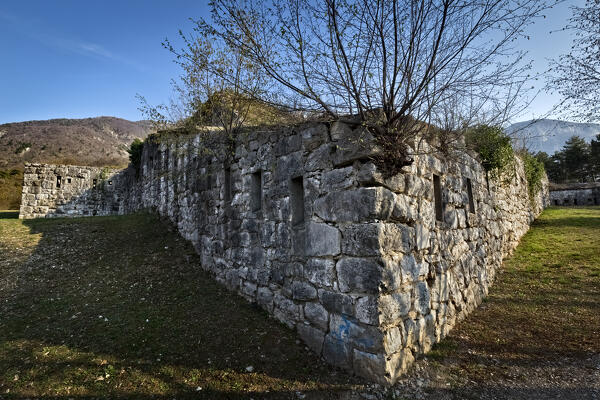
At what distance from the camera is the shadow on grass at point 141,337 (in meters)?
3.26

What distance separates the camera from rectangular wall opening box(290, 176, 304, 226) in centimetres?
434

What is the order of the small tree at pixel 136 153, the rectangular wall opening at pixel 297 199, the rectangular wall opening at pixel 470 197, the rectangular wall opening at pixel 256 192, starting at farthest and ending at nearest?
the small tree at pixel 136 153
the rectangular wall opening at pixel 470 197
the rectangular wall opening at pixel 256 192
the rectangular wall opening at pixel 297 199

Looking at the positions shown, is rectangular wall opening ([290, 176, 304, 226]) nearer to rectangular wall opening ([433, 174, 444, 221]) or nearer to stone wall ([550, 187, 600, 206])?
rectangular wall opening ([433, 174, 444, 221])

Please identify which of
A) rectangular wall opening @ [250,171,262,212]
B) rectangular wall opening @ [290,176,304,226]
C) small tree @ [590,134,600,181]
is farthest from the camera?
small tree @ [590,134,600,181]

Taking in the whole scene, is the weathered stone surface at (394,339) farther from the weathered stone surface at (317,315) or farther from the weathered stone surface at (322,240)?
the weathered stone surface at (322,240)

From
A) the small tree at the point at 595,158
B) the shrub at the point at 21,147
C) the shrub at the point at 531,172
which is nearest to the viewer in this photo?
the shrub at the point at 531,172

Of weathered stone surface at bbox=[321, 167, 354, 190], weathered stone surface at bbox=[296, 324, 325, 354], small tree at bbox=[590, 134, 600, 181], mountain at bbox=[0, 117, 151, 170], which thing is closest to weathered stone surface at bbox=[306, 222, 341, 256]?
weathered stone surface at bbox=[321, 167, 354, 190]

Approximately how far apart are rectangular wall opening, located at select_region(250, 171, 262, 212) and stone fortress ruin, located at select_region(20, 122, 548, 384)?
2cm

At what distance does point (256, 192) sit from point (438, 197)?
9.95 ft

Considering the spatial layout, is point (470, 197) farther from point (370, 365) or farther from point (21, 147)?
point (21, 147)

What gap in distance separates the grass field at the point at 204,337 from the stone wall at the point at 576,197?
A: 19.9m

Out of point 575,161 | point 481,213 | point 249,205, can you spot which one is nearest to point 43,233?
point 249,205

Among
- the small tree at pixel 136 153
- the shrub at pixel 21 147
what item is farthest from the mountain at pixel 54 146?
the small tree at pixel 136 153

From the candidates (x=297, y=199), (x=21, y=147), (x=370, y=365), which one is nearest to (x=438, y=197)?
(x=297, y=199)
